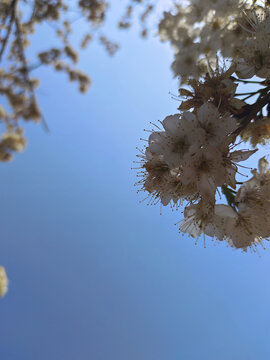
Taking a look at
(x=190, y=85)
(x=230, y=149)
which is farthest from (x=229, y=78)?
(x=230, y=149)

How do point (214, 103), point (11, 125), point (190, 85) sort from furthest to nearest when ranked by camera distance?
point (11, 125) → point (190, 85) → point (214, 103)

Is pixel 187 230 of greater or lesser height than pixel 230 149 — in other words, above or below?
below

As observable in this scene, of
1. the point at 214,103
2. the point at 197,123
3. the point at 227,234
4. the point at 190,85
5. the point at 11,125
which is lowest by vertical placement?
the point at 227,234

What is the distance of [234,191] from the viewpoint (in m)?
1.13

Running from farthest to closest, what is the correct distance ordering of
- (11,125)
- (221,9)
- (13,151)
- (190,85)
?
1. (11,125)
2. (13,151)
3. (221,9)
4. (190,85)

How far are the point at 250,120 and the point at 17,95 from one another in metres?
5.68

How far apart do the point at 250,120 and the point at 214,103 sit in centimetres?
16

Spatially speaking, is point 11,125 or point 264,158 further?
point 11,125

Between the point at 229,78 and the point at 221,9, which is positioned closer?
the point at 229,78

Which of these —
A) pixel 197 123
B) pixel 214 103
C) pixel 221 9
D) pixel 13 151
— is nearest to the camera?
pixel 197 123

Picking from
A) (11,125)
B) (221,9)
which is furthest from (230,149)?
(11,125)

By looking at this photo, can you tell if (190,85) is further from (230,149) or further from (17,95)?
(17,95)

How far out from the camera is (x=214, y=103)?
3.51 feet

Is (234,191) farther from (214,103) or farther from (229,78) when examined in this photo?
(229,78)
